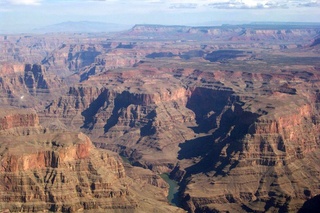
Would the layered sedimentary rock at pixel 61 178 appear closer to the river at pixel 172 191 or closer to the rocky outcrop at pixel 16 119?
the river at pixel 172 191

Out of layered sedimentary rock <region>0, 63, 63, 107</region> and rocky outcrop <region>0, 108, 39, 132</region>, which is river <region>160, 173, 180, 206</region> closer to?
rocky outcrop <region>0, 108, 39, 132</region>

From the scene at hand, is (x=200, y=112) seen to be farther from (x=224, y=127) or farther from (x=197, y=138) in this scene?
(x=224, y=127)

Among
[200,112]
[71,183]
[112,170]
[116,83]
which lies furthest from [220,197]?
[116,83]

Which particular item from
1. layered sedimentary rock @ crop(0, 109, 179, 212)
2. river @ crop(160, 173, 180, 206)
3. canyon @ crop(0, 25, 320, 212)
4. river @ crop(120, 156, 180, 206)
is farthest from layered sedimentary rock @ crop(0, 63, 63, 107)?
layered sedimentary rock @ crop(0, 109, 179, 212)

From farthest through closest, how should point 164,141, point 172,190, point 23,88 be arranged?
point 23,88
point 164,141
point 172,190

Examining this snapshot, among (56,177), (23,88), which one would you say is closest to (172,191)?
(56,177)

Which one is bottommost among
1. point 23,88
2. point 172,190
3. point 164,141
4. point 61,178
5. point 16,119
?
point 172,190

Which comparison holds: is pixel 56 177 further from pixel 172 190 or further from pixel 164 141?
pixel 164 141

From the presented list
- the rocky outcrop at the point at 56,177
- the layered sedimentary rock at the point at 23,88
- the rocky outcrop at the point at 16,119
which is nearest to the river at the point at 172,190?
the rocky outcrop at the point at 56,177
